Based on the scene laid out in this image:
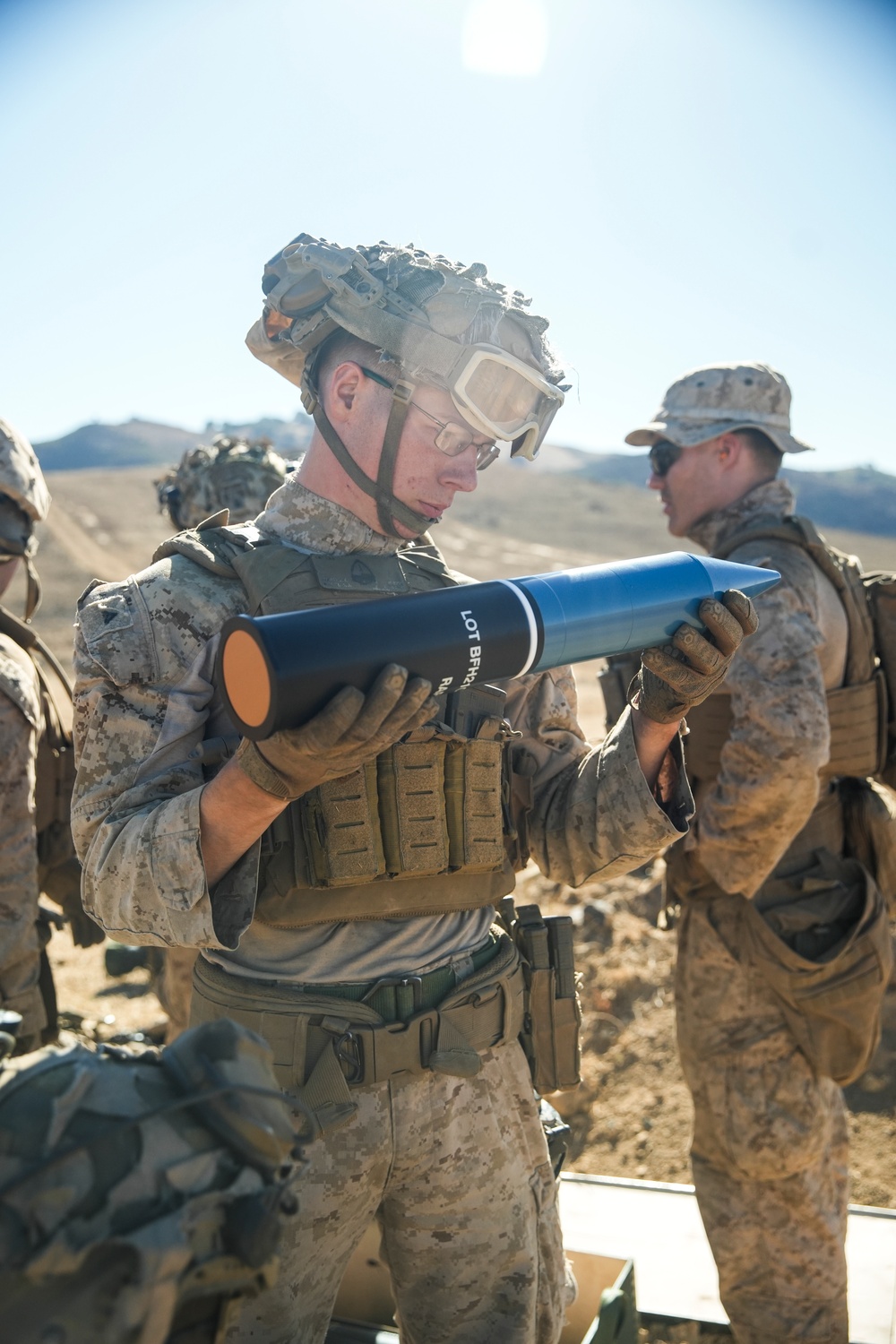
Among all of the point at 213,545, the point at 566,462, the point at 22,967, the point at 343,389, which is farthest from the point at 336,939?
the point at 566,462

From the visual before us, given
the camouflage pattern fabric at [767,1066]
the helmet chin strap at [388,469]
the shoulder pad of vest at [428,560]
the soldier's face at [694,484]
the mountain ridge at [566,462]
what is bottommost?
the camouflage pattern fabric at [767,1066]

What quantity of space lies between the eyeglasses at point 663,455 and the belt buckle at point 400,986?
2.69 metres

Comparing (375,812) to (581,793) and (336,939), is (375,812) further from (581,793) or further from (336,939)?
(581,793)

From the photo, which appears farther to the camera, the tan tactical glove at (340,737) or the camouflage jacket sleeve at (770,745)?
the camouflage jacket sleeve at (770,745)

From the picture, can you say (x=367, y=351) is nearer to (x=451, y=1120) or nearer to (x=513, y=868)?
(x=513, y=868)

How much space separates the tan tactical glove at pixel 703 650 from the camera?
2188mm

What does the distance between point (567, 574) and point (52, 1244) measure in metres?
1.43

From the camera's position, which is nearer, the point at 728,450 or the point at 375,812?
the point at 375,812

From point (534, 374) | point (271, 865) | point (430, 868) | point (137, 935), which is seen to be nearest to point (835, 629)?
point (534, 374)

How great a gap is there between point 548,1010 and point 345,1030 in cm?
59

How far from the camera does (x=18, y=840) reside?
3586 millimetres

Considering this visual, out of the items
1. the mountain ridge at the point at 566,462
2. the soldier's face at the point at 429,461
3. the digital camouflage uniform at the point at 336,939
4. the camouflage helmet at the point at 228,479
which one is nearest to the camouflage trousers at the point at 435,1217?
the digital camouflage uniform at the point at 336,939

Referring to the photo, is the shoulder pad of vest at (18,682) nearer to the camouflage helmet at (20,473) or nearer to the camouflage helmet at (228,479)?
→ the camouflage helmet at (20,473)

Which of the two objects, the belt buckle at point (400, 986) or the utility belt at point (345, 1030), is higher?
the belt buckle at point (400, 986)
